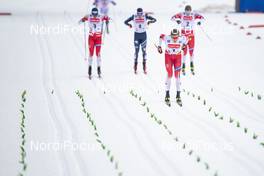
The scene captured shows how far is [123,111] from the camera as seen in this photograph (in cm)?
1289

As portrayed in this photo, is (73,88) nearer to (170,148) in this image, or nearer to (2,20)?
(170,148)

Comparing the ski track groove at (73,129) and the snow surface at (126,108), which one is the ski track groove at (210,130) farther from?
the ski track groove at (73,129)

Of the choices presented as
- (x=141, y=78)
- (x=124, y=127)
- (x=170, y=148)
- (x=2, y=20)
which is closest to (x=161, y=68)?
(x=141, y=78)

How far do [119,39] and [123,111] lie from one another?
962 centimetres

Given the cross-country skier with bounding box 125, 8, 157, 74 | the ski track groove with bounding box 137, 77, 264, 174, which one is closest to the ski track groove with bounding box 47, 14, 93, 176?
the ski track groove with bounding box 137, 77, 264, 174

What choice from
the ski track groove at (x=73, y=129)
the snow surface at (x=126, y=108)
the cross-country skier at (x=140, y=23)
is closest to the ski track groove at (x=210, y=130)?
the snow surface at (x=126, y=108)

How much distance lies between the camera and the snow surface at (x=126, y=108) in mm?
9969

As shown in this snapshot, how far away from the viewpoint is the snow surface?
997 centimetres

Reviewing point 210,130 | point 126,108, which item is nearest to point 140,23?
point 126,108

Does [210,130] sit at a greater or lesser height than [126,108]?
lesser

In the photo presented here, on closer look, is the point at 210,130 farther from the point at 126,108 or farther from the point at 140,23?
the point at 140,23

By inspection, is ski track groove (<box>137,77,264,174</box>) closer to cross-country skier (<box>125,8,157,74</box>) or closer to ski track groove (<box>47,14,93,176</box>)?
ski track groove (<box>47,14,93,176</box>)

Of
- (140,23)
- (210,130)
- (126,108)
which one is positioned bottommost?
(210,130)

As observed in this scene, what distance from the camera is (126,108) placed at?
13117 mm
